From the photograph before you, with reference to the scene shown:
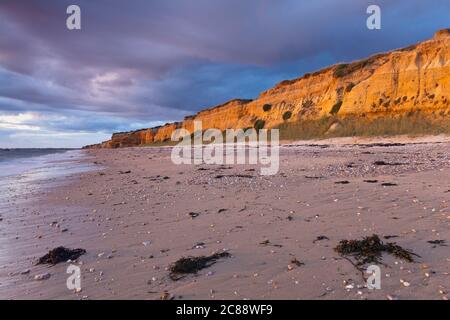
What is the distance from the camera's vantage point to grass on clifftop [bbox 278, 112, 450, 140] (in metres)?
29.3

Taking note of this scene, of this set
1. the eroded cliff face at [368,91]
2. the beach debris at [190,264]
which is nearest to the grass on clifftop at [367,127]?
the eroded cliff face at [368,91]

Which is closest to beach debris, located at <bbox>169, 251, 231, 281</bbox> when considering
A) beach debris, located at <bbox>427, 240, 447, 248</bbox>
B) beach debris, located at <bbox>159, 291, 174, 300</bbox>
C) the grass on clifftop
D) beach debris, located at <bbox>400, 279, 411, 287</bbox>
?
beach debris, located at <bbox>159, 291, 174, 300</bbox>

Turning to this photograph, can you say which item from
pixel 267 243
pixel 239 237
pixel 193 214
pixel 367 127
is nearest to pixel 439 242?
pixel 267 243

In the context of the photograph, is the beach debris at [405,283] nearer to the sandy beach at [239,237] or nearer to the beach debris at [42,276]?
the sandy beach at [239,237]

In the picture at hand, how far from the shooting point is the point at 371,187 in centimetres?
826

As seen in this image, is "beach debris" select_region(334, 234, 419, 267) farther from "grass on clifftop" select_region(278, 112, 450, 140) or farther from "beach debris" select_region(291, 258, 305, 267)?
"grass on clifftop" select_region(278, 112, 450, 140)

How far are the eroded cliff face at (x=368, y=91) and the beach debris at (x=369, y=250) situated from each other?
3110cm

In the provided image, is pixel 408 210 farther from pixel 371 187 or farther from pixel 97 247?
pixel 97 247

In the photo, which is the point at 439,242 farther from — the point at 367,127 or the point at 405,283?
the point at 367,127

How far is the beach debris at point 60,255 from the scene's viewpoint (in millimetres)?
4480

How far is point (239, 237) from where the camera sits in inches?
199

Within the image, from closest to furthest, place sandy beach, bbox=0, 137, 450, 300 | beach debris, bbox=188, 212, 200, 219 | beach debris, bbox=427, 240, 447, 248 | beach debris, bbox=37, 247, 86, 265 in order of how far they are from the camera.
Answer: sandy beach, bbox=0, 137, 450, 300
beach debris, bbox=427, 240, 447, 248
beach debris, bbox=37, 247, 86, 265
beach debris, bbox=188, 212, 200, 219

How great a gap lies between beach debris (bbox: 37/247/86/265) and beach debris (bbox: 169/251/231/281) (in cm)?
155
